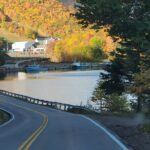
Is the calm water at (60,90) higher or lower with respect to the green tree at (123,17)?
lower

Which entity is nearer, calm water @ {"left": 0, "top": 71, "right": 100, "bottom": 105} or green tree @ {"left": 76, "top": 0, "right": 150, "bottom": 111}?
green tree @ {"left": 76, "top": 0, "right": 150, "bottom": 111}

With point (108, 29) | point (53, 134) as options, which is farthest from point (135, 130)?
point (108, 29)

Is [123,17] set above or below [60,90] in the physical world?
above

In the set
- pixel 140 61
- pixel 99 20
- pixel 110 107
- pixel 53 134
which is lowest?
pixel 110 107

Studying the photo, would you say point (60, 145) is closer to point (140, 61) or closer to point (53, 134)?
point (53, 134)

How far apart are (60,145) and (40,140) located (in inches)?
79.6

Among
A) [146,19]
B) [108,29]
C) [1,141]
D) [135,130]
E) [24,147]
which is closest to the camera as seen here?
[24,147]

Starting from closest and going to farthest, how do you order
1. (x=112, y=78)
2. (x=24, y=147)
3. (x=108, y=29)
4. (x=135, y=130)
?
1. (x=24, y=147)
2. (x=135, y=130)
3. (x=108, y=29)
4. (x=112, y=78)

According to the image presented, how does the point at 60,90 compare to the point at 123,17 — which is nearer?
the point at 123,17

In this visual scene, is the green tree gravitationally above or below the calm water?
above

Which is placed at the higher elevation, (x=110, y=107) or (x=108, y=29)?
(x=108, y=29)

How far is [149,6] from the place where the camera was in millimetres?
32250

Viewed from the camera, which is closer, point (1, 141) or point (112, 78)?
point (1, 141)

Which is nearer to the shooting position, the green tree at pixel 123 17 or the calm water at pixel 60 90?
the green tree at pixel 123 17
